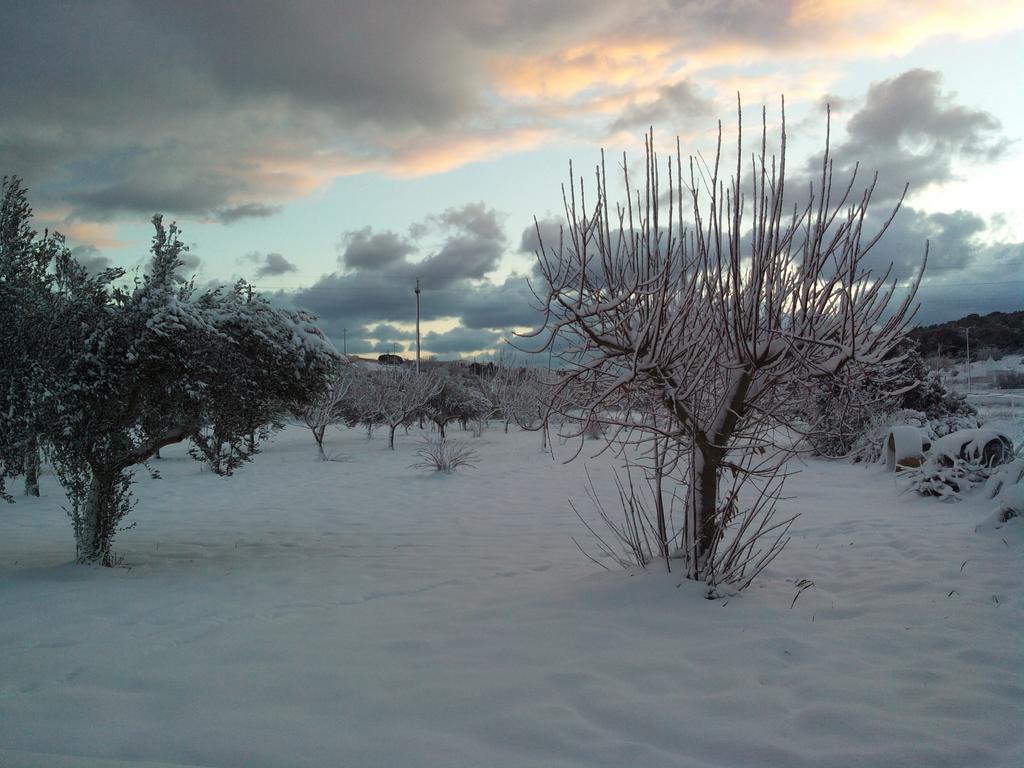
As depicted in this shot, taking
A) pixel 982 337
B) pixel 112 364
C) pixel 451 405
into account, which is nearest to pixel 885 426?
pixel 112 364

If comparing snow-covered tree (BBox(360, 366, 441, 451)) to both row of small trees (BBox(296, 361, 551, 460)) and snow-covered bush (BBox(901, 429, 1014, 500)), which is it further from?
snow-covered bush (BBox(901, 429, 1014, 500))

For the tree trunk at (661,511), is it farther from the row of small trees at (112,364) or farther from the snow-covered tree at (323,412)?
the snow-covered tree at (323,412)

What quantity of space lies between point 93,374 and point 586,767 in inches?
228

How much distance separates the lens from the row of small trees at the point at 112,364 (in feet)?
19.7

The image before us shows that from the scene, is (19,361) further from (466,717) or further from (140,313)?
(466,717)

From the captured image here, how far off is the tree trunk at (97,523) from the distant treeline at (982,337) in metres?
55.5

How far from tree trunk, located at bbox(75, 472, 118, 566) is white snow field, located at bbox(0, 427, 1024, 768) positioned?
22 cm

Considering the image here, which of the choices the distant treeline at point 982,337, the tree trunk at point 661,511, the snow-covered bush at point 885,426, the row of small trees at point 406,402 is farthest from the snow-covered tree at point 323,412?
the distant treeline at point 982,337

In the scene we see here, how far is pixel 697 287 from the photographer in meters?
4.48

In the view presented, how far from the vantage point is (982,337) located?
52.7 meters

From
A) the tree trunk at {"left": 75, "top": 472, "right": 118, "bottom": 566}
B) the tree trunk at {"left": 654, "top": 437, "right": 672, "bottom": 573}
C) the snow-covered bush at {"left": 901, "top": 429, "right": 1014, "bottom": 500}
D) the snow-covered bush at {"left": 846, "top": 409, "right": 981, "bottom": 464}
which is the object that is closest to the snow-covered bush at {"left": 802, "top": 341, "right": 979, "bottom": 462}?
the snow-covered bush at {"left": 846, "top": 409, "right": 981, "bottom": 464}

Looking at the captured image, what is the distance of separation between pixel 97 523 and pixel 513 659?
5.43m

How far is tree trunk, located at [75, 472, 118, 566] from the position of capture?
6.86m

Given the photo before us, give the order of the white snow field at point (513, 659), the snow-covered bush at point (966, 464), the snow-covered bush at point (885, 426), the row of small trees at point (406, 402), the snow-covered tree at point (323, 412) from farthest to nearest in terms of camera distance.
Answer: the row of small trees at point (406, 402)
the snow-covered tree at point (323, 412)
the snow-covered bush at point (885, 426)
the snow-covered bush at point (966, 464)
the white snow field at point (513, 659)
